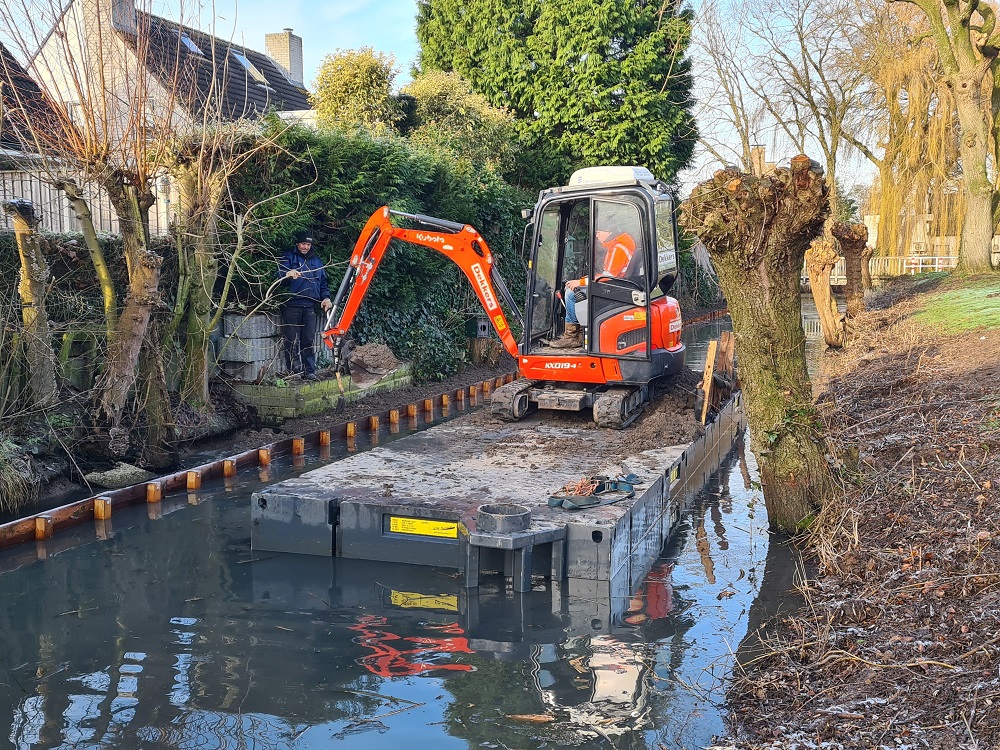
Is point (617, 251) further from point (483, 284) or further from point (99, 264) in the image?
point (99, 264)

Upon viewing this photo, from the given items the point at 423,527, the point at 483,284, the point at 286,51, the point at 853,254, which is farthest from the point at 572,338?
the point at 286,51

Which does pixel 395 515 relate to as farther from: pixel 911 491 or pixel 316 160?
pixel 316 160

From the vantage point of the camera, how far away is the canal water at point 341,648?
15.1 feet

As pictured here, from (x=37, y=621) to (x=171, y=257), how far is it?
18.6ft

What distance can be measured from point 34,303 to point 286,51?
71.1 feet

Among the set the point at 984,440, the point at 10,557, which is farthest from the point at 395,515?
the point at 984,440

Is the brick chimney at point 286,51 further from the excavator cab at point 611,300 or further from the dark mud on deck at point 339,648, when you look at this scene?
the dark mud on deck at point 339,648

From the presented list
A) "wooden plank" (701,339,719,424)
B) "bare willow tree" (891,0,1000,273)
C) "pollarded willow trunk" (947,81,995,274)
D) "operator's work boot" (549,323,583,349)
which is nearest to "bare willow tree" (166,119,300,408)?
"operator's work boot" (549,323,583,349)

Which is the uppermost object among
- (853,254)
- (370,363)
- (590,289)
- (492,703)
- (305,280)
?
(853,254)

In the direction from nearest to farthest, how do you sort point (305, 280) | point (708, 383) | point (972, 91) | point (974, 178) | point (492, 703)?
point (492, 703) < point (708, 383) < point (305, 280) < point (972, 91) < point (974, 178)

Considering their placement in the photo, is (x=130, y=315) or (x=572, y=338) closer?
(x=130, y=315)

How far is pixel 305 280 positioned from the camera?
39.4 feet

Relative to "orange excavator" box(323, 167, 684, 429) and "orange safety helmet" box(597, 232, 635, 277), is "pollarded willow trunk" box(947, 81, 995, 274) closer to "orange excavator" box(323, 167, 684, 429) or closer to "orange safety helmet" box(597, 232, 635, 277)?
"orange excavator" box(323, 167, 684, 429)

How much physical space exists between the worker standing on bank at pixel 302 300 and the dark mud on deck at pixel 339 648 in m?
4.73
